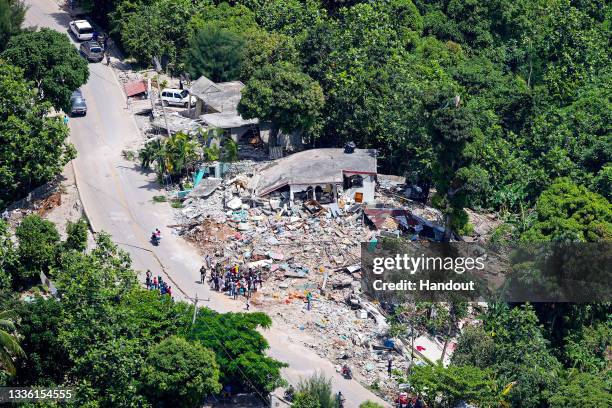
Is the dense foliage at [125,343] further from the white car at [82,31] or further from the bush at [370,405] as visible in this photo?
the white car at [82,31]

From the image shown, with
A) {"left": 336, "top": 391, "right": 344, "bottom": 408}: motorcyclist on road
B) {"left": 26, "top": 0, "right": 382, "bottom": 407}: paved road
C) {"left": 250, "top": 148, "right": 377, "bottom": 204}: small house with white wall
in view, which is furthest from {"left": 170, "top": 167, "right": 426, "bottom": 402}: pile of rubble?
{"left": 336, "top": 391, "right": 344, "bottom": 408}: motorcyclist on road

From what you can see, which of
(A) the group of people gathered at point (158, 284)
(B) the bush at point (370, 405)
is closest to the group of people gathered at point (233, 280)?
(A) the group of people gathered at point (158, 284)

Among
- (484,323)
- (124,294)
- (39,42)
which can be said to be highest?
(39,42)

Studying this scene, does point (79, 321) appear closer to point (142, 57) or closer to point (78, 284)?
point (78, 284)

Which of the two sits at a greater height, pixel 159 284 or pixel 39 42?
pixel 39 42

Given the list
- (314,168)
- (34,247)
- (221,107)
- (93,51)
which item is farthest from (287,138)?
(34,247)

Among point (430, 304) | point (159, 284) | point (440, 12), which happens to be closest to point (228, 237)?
point (159, 284)

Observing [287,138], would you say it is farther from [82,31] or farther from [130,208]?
[82,31]
